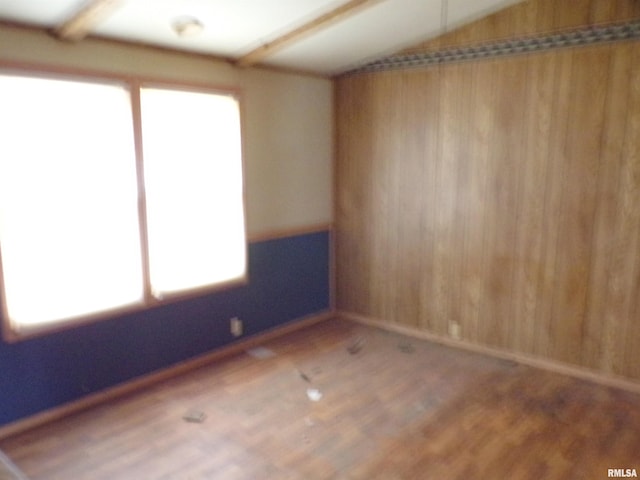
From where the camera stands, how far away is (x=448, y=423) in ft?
9.51

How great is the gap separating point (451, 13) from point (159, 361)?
3243 mm

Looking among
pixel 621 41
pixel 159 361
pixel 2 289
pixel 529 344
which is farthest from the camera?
pixel 529 344

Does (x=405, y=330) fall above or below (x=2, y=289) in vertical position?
below

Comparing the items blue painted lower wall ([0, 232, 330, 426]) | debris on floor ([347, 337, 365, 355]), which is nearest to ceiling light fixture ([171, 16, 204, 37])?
blue painted lower wall ([0, 232, 330, 426])

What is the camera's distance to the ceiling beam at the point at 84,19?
2.50 meters

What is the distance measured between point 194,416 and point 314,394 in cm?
78

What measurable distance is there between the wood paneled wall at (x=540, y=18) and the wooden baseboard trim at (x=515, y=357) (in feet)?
7.83

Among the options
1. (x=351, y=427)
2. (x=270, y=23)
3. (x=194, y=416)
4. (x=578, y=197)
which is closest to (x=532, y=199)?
(x=578, y=197)

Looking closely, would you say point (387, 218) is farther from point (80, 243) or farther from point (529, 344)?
point (80, 243)

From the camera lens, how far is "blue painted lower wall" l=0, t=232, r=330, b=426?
2.86 meters

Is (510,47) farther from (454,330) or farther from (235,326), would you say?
(235,326)

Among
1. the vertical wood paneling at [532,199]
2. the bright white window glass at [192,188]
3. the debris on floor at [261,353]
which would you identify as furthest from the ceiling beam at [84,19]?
the vertical wood paneling at [532,199]

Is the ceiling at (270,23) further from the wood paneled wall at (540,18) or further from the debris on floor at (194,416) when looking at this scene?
the debris on floor at (194,416)

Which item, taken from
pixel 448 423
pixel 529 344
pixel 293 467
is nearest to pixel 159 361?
pixel 293 467
